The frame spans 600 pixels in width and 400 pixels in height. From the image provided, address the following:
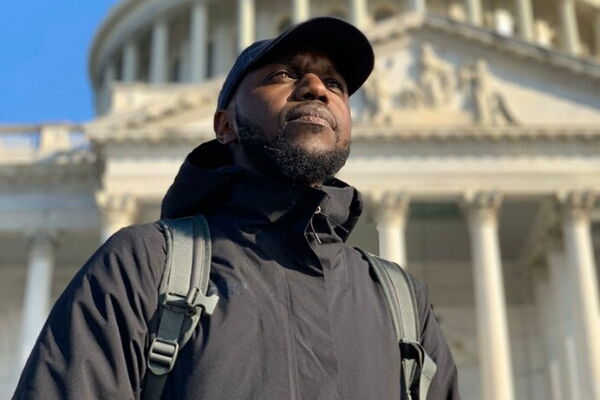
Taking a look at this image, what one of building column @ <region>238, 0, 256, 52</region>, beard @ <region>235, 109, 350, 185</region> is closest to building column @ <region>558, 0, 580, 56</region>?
building column @ <region>238, 0, 256, 52</region>

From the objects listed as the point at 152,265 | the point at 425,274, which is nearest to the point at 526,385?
the point at 425,274

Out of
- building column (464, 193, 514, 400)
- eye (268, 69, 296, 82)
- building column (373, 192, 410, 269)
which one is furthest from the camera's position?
building column (373, 192, 410, 269)

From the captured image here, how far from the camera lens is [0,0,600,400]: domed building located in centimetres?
2794

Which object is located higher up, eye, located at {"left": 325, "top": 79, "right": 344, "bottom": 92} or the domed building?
the domed building

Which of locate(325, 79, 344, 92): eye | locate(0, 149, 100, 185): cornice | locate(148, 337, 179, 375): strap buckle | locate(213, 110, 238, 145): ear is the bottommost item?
locate(148, 337, 179, 375): strap buckle

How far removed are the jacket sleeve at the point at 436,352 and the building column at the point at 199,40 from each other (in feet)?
160

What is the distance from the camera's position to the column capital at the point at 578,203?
27.8 metres

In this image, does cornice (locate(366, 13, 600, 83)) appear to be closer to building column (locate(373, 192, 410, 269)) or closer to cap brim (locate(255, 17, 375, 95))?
building column (locate(373, 192, 410, 269))

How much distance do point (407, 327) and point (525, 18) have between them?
169ft

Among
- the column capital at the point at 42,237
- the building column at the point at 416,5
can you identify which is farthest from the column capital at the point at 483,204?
the building column at the point at 416,5

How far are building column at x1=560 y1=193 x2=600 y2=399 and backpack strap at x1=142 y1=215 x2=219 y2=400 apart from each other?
81.7 ft

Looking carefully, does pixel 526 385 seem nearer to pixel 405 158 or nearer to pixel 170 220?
pixel 405 158

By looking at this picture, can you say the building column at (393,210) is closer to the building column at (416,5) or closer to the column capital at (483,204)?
the column capital at (483,204)

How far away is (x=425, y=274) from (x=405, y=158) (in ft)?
23.9
